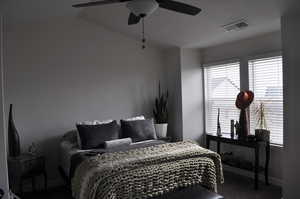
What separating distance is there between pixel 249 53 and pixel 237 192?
2280 mm

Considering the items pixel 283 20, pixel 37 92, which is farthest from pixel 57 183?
pixel 283 20

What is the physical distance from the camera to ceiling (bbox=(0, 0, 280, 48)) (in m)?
3.19

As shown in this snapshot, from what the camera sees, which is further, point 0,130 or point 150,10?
point 0,130

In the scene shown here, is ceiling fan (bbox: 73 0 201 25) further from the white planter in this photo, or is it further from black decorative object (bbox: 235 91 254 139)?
the white planter

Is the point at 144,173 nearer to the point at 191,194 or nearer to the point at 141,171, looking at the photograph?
the point at 141,171

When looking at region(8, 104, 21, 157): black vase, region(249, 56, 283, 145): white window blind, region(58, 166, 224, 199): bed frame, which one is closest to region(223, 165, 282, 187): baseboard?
region(249, 56, 283, 145): white window blind

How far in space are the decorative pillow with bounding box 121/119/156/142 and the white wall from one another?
0.67 meters

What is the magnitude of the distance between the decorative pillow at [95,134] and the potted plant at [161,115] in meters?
1.12

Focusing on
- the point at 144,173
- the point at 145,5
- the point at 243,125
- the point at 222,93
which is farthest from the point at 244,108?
the point at 145,5

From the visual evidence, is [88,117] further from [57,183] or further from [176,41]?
[176,41]

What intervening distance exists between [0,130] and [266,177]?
148 inches

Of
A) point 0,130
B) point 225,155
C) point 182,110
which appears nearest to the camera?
point 0,130

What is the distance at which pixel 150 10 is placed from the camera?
242cm

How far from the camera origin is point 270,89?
4.04m
